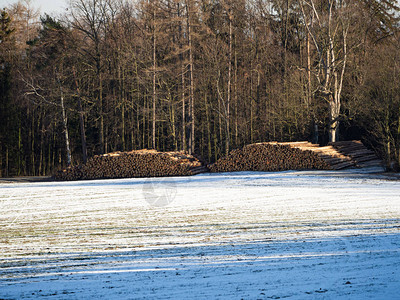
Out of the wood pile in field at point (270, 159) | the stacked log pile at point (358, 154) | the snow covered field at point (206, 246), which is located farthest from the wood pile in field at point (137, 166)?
the snow covered field at point (206, 246)

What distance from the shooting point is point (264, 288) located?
6.04 meters

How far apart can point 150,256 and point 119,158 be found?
18644mm

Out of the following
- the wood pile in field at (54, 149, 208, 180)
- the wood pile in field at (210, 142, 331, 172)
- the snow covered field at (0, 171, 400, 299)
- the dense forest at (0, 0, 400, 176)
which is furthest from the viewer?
the dense forest at (0, 0, 400, 176)

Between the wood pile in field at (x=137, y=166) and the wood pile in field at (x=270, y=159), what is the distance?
2.03 m

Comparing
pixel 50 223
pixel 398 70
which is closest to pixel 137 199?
pixel 50 223

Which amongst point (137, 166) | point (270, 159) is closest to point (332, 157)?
point (270, 159)

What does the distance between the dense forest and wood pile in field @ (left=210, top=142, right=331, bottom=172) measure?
347 cm

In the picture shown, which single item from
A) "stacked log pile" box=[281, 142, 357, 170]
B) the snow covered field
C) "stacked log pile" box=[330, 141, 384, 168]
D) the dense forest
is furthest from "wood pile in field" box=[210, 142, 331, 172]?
the snow covered field

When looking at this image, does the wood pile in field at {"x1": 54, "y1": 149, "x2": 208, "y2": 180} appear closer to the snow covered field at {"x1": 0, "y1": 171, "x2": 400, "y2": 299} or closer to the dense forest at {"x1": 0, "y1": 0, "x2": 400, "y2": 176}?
the dense forest at {"x1": 0, "y1": 0, "x2": 400, "y2": 176}

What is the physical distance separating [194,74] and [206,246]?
26004mm

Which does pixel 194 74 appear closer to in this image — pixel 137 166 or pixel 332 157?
pixel 137 166

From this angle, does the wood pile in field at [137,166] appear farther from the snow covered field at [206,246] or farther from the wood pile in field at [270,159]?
the snow covered field at [206,246]

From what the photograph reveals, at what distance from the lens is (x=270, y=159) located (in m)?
25.0

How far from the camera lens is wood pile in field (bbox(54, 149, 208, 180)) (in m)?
26.0
